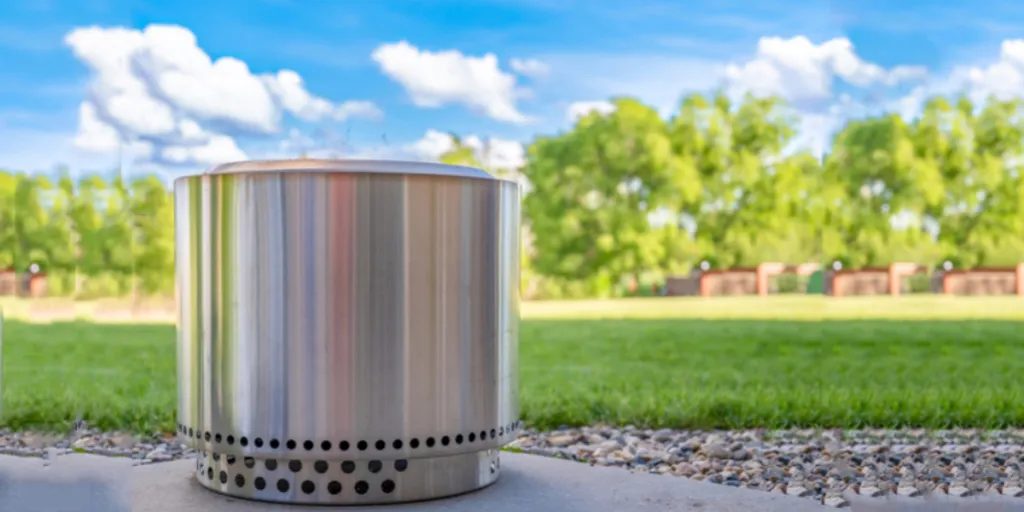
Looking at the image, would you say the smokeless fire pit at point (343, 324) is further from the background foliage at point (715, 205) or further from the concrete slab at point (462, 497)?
the background foliage at point (715, 205)

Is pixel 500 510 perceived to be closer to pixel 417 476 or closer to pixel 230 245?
pixel 417 476

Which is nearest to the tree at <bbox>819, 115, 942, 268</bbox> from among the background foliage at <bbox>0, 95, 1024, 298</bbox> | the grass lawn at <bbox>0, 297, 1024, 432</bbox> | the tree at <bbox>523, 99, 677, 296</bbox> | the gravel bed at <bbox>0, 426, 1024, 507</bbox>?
the background foliage at <bbox>0, 95, 1024, 298</bbox>

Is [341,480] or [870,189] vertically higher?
[870,189]

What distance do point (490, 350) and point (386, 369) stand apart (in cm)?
47

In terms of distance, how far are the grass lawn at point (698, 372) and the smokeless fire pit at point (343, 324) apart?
3.08 metres

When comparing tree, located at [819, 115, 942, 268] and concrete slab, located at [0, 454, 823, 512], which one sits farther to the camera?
tree, located at [819, 115, 942, 268]

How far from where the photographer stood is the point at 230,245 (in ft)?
12.6

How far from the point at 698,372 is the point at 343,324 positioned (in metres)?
7.86

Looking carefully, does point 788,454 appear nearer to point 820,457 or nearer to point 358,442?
point 820,457

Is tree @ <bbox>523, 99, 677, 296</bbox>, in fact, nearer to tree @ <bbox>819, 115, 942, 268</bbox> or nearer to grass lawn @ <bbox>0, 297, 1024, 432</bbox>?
tree @ <bbox>819, 115, 942, 268</bbox>

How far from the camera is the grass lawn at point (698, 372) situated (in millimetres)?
7285

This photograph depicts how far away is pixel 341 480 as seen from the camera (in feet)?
12.9

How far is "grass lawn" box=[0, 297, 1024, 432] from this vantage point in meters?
7.29

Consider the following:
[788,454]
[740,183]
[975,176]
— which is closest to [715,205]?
[740,183]
